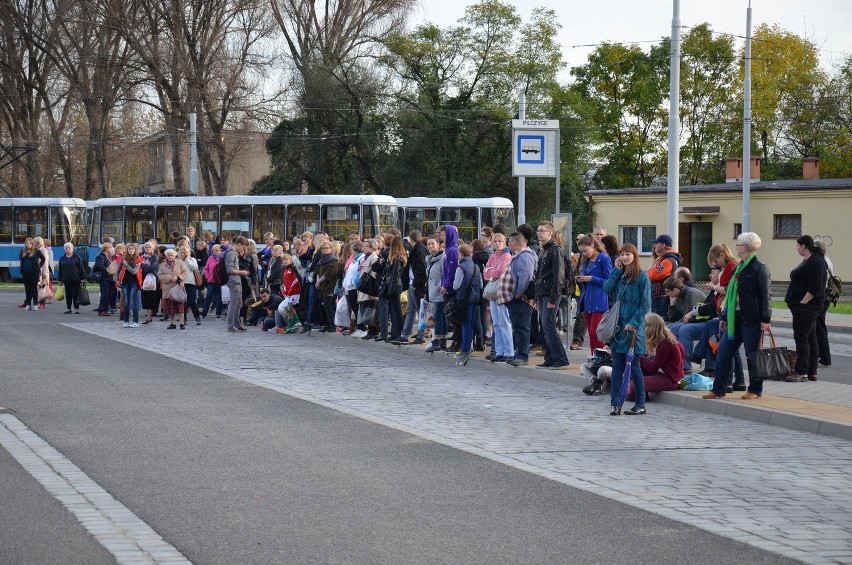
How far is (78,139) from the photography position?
58.7 metres

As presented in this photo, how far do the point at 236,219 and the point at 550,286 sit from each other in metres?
28.2

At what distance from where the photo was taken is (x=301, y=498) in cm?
752

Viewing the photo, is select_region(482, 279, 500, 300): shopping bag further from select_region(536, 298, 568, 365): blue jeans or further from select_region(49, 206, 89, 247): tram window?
select_region(49, 206, 89, 247): tram window

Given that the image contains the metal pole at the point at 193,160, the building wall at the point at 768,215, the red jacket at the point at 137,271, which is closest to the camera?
the red jacket at the point at 137,271

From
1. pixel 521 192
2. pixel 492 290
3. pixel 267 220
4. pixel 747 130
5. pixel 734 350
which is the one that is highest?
pixel 747 130

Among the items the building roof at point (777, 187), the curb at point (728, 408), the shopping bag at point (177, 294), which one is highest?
the building roof at point (777, 187)

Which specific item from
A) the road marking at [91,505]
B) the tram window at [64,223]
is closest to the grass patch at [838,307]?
the road marking at [91,505]

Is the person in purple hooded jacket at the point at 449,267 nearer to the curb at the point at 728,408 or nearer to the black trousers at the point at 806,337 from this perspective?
the curb at the point at 728,408

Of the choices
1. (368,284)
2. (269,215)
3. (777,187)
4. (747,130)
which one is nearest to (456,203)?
(269,215)

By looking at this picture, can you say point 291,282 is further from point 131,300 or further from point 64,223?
point 64,223

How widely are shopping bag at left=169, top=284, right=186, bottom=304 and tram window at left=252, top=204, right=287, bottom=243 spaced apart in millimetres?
18316

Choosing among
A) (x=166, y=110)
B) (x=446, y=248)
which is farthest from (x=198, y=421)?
(x=166, y=110)

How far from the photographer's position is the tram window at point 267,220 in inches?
1663

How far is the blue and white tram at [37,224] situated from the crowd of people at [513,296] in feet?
69.9
